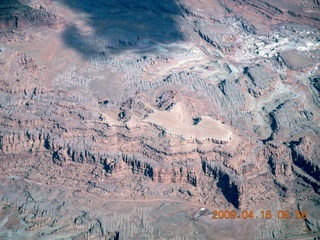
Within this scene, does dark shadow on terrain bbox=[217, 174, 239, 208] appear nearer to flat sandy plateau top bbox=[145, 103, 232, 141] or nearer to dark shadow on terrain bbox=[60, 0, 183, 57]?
flat sandy plateau top bbox=[145, 103, 232, 141]

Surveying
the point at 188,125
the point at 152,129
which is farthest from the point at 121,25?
the point at 188,125

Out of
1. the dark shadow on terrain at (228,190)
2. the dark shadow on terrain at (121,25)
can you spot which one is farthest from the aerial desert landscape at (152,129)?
the dark shadow on terrain at (121,25)

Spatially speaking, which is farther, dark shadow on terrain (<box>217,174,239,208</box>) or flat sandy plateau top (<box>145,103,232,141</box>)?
flat sandy plateau top (<box>145,103,232,141</box>)

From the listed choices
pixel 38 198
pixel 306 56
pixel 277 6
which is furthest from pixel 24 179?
pixel 277 6
